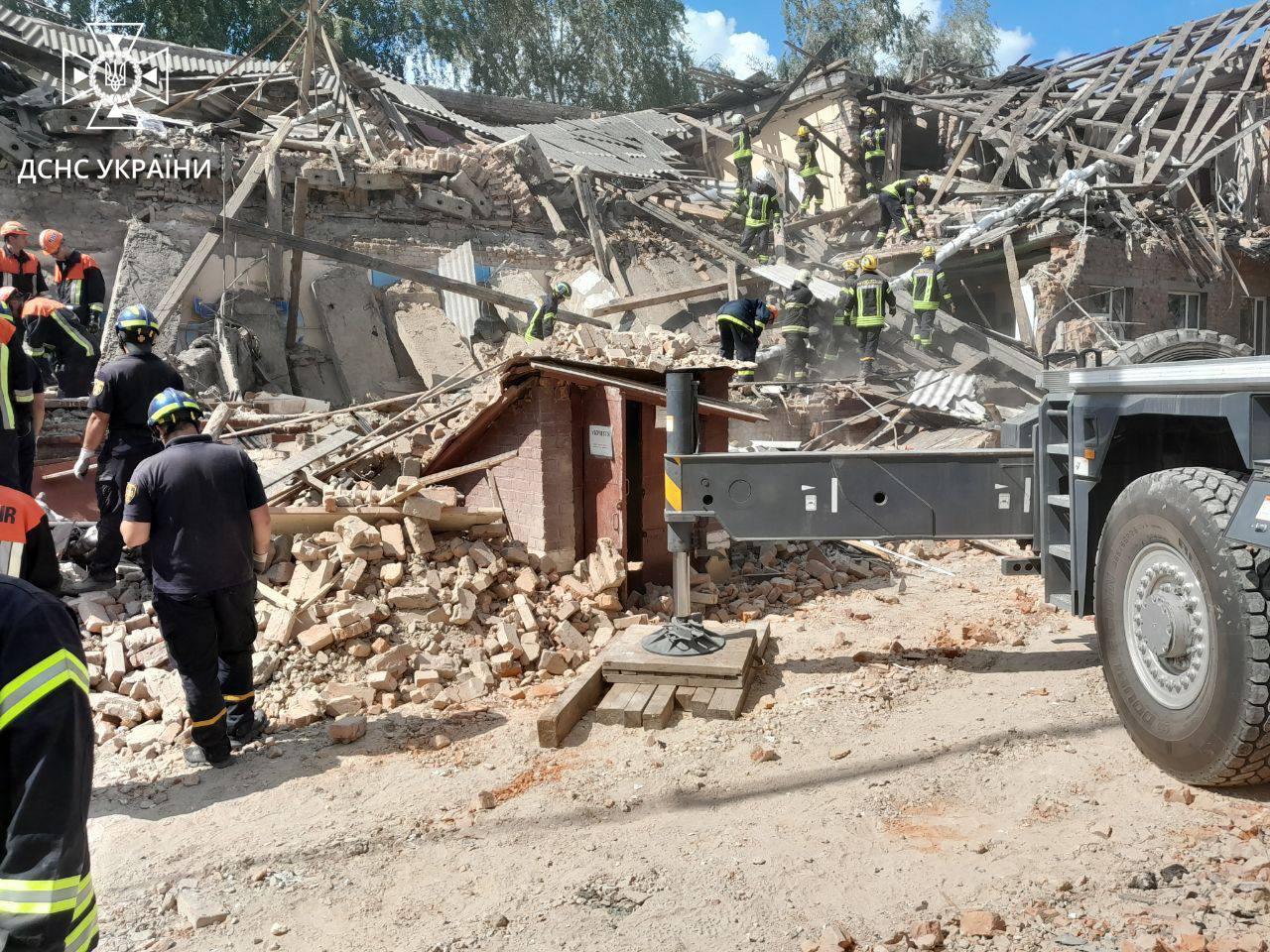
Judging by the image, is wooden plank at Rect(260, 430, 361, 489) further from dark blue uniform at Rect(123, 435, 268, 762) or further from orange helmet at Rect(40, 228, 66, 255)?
orange helmet at Rect(40, 228, 66, 255)

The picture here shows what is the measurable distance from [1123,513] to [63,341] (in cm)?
916

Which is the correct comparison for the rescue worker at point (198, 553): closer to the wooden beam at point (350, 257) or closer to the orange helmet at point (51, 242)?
the orange helmet at point (51, 242)

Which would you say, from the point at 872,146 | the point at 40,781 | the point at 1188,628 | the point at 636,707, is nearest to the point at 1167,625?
the point at 1188,628

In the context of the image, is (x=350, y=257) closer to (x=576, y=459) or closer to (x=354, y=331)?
(x=354, y=331)

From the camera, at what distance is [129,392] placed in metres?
5.85

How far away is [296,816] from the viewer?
3.92m

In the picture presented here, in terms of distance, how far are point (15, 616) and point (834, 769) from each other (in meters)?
3.27

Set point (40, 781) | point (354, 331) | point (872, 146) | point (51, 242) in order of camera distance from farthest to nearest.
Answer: point (872, 146), point (354, 331), point (51, 242), point (40, 781)

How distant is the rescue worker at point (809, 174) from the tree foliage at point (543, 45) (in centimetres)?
2174

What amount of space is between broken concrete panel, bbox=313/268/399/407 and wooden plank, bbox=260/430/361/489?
6723 millimetres

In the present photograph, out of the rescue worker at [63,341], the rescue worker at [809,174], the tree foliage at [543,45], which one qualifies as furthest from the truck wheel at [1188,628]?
the tree foliage at [543,45]

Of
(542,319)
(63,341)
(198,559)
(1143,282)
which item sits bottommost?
(198,559)

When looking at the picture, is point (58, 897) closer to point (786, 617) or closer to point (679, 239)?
point (786, 617)

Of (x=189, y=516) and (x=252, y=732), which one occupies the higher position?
(x=189, y=516)
